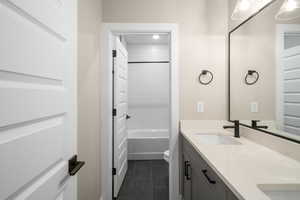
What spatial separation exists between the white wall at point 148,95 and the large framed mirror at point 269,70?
2271 mm

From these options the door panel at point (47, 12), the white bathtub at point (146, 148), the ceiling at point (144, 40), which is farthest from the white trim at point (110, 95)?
the ceiling at point (144, 40)

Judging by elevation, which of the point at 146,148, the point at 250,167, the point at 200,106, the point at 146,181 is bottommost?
the point at 146,181

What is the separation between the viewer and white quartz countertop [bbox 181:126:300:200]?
0.68 meters

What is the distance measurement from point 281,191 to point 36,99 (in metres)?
1.09

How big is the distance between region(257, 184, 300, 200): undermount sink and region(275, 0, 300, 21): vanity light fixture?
102 centimetres

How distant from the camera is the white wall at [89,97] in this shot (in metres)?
1.36

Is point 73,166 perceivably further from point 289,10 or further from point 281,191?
point 289,10

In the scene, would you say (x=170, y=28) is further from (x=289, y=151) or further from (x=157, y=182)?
(x=157, y=182)

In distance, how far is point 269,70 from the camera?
130 cm

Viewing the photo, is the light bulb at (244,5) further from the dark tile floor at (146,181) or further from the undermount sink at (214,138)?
the dark tile floor at (146,181)

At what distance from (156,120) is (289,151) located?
3.07m

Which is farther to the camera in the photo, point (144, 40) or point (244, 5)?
point (144, 40)

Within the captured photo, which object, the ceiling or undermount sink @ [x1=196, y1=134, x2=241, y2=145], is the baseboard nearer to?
undermount sink @ [x1=196, y1=134, x2=241, y2=145]

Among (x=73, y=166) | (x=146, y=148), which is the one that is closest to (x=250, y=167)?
(x=73, y=166)
